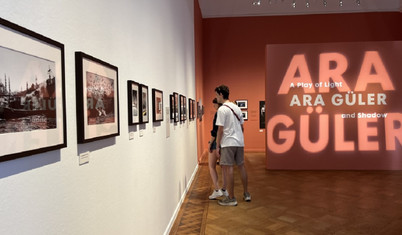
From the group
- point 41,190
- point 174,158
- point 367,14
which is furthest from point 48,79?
point 367,14

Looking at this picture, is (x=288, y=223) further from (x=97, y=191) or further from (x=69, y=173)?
(x=69, y=173)

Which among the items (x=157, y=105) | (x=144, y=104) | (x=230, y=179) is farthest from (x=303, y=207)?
(x=144, y=104)

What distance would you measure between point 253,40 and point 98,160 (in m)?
9.89

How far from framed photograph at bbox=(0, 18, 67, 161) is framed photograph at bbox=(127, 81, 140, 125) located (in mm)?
926

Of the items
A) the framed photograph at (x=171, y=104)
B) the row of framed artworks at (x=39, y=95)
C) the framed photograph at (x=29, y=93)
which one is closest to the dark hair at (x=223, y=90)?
the framed photograph at (x=171, y=104)

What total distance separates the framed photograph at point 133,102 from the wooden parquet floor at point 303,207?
173 centimetres

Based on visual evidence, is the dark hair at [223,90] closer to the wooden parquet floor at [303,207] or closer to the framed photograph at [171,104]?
the framed photograph at [171,104]

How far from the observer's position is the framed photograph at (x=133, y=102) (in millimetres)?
2225

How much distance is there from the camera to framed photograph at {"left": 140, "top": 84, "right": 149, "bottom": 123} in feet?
8.17

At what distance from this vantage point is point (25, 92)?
1050 mm

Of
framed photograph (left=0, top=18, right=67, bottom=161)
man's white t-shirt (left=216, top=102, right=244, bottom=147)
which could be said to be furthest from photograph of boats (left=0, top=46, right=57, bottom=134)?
man's white t-shirt (left=216, top=102, right=244, bottom=147)

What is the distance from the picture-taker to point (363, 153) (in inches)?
274

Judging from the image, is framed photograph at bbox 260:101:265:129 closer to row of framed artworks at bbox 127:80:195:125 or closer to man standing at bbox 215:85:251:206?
man standing at bbox 215:85:251:206

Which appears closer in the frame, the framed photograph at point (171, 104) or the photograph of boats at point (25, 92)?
the photograph of boats at point (25, 92)
